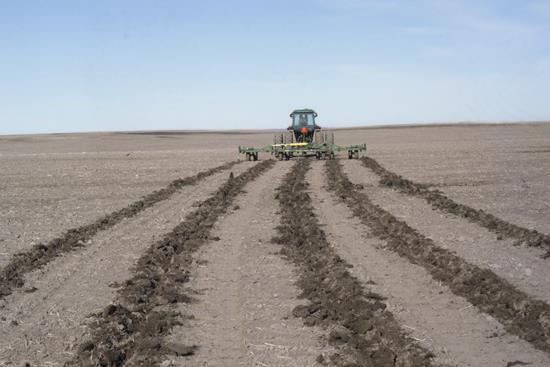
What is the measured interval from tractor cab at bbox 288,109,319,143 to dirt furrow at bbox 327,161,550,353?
80.7 ft

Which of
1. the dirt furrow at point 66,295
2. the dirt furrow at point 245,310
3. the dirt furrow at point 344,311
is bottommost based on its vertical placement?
the dirt furrow at point 66,295

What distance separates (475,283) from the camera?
8.59m

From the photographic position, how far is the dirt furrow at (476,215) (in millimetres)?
11438

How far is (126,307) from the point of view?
8062mm

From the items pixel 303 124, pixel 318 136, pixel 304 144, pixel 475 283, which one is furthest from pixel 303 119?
pixel 475 283

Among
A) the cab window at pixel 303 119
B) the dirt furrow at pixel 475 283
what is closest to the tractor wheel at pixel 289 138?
the cab window at pixel 303 119

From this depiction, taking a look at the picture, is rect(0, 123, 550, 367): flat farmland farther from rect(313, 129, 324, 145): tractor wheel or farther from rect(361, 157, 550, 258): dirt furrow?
rect(313, 129, 324, 145): tractor wheel

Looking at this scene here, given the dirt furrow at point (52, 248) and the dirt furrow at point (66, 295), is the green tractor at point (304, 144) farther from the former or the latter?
the dirt furrow at point (66, 295)

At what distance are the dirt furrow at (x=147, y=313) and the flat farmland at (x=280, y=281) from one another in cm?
2

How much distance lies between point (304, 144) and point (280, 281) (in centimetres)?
2762

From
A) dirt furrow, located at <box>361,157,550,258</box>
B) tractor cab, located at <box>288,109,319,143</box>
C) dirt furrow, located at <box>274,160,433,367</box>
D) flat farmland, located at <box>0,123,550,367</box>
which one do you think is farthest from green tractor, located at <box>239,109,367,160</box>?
dirt furrow, located at <box>274,160,433,367</box>

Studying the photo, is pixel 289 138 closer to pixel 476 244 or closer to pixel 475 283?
pixel 476 244

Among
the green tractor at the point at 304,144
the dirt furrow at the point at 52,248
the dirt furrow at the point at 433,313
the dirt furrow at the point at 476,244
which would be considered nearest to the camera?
the dirt furrow at the point at 433,313

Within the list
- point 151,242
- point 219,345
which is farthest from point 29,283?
point 219,345
